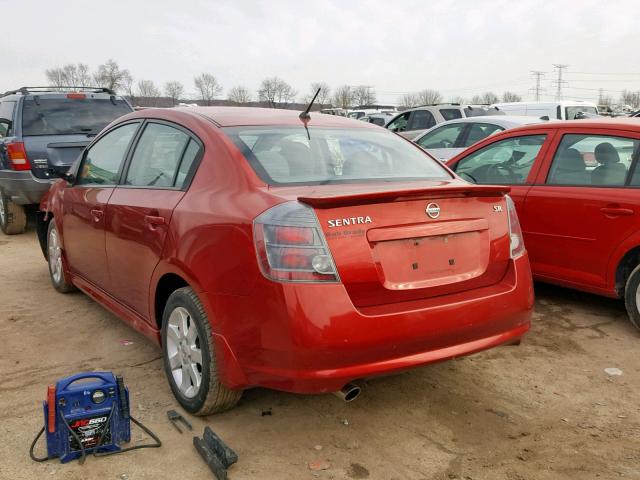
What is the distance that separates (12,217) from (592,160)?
753cm

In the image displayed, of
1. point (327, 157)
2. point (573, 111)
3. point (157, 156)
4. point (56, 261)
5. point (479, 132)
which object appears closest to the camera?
point (327, 157)

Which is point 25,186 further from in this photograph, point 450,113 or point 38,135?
point 450,113

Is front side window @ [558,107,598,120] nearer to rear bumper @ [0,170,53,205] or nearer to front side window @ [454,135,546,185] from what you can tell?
front side window @ [454,135,546,185]

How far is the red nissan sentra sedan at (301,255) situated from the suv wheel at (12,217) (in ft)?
18.0

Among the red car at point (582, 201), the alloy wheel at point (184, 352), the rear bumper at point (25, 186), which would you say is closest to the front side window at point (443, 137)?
the red car at point (582, 201)

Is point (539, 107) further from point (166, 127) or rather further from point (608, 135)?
point (166, 127)

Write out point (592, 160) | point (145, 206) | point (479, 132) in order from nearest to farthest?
point (145, 206), point (592, 160), point (479, 132)

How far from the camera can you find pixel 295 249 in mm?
2617

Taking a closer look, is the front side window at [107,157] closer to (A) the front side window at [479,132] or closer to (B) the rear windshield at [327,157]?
(B) the rear windshield at [327,157]

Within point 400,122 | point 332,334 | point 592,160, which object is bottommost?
point 332,334

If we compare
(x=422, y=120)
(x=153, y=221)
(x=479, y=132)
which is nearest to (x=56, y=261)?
(x=153, y=221)

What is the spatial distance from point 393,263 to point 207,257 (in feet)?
2.96

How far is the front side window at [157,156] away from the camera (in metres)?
3.55

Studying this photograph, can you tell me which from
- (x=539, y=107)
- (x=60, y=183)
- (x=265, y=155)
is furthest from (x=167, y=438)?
(x=539, y=107)
